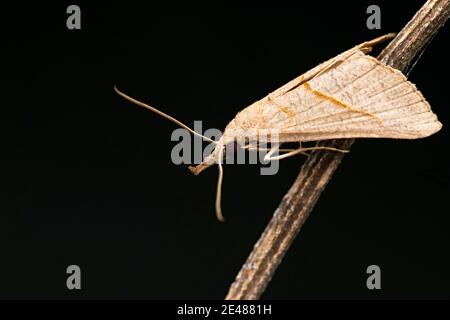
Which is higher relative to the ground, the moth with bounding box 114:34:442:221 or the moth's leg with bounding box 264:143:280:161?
the moth with bounding box 114:34:442:221

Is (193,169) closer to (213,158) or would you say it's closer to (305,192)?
(213,158)

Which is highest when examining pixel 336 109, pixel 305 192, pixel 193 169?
pixel 336 109

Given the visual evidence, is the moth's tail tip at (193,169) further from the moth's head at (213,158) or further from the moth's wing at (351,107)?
the moth's wing at (351,107)

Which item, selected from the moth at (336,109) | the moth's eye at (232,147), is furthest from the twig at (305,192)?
the moth's eye at (232,147)

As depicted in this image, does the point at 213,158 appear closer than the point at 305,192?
No

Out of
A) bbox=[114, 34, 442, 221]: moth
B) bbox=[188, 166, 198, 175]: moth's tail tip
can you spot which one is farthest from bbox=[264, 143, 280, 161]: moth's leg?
bbox=[188, 166, 198, 175]: moth's tail tip

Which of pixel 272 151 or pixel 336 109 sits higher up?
pixel 336 109

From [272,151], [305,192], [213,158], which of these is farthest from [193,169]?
[305,192]

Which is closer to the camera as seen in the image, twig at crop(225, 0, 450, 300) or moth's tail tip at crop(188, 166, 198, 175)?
twig at crop(225, 0, 450, 300)

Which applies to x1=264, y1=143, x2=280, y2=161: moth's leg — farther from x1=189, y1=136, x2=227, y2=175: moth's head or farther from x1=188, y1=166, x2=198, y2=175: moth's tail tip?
x1=188, y1=166, x2=198, y2=175: moth's tail tip
